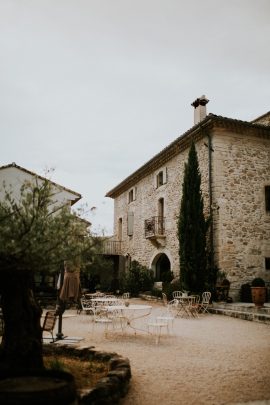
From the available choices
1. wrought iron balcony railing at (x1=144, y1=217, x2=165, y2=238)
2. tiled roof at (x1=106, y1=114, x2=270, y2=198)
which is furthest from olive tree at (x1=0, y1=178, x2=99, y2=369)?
wrought iron balcony railing at (x1=144, y1=217, x2=165, y2=238)

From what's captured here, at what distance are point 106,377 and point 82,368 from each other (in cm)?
88

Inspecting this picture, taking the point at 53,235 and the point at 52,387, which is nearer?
the point at 52,387

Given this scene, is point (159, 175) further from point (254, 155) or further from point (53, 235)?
point (53, 235)

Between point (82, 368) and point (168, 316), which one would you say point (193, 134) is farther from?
point (82, 368)

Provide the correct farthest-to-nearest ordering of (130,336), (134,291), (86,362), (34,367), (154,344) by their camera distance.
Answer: (134,291) → (130,336) → (154,344) → (86,362) → (34,367)

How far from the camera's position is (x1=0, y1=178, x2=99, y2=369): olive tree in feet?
10.8

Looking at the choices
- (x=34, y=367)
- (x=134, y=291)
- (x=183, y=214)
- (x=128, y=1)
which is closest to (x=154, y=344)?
(x=34, y=367)

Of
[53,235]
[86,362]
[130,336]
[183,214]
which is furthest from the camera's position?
[183,214]

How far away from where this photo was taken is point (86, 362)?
4.78m

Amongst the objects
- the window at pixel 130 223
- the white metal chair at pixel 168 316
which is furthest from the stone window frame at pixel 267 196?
the window at pixel 130 223

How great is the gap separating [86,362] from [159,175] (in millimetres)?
13376

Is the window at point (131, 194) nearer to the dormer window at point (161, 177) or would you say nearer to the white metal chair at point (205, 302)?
the dormer window at point (161, 177)

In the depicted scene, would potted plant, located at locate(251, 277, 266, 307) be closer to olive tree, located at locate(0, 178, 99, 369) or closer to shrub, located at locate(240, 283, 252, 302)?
shrub, located at locate(240, 283, 252, 302)

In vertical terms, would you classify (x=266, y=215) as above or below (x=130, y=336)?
above
